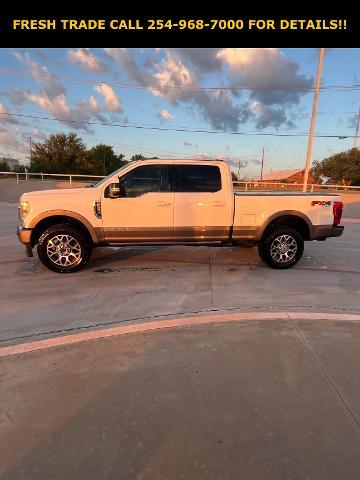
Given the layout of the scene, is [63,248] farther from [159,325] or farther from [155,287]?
[159,325]

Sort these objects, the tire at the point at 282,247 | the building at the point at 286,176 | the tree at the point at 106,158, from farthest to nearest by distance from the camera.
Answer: the building at the point at 286,176
the tree at the point at 106,158
the tire at the point at 282,247

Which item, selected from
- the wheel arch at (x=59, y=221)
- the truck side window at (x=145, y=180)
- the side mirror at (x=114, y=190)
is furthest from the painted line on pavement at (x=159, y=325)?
the truck side window at (x=145, y=180)

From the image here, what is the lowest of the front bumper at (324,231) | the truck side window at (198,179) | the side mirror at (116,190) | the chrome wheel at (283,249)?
the chrome wheel at (283,249)

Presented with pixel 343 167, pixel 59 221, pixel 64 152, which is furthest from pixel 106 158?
pixel 59 221

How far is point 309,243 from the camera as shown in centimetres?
873

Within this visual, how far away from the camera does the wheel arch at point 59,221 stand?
18.4 feet

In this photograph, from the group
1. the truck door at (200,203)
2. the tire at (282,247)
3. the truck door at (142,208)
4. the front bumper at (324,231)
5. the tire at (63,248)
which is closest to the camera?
the tire at (63,248)

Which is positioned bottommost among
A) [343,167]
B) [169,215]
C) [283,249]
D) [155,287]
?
[155,287]

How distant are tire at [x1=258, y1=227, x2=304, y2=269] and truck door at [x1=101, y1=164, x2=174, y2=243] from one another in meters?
1.79

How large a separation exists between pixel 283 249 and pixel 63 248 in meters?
3.94

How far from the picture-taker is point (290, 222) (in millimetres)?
6336

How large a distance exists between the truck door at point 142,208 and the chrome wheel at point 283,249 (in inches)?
75.4

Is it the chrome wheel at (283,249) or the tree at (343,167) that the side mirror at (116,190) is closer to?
the chrome wheel at (283,249)
